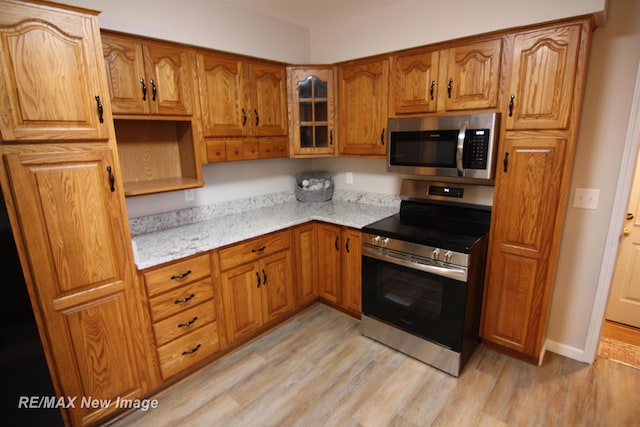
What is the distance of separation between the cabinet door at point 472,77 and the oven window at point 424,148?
0.21m

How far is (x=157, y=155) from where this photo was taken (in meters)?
2.36

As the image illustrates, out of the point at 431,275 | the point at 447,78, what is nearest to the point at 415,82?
the point at 447,78

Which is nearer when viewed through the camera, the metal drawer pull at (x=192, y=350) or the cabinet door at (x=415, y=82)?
the metal drawer pull at (x=192, y=350)

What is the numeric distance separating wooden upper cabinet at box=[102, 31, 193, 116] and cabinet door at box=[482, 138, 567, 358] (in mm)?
2135

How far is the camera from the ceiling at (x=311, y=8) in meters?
2.58

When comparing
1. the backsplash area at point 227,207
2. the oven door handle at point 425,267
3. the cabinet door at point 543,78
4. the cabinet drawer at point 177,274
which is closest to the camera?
the cabinet door at point 543,78

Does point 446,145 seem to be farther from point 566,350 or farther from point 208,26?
point 208,26

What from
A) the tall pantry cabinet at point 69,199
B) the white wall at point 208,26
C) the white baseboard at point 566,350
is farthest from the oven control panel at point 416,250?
the white wall at point 208,26

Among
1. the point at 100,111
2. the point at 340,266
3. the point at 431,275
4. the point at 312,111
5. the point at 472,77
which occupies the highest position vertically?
the point at 472,77

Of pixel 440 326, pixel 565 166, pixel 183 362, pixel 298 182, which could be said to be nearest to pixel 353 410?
pixel 440 326

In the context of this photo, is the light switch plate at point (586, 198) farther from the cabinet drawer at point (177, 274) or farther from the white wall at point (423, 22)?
the cabinet drawer at point (177, 274)

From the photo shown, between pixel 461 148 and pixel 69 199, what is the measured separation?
87.7 inches

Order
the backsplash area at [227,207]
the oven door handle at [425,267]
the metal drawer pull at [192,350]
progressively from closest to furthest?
the oven door handle at [425,267], the metal drawer pull at [192,350], the backsplash area at [227,207]

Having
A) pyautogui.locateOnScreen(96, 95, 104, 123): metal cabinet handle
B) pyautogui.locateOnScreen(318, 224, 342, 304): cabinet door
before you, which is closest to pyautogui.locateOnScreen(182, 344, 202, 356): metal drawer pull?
pyautogui.locateOnScreen(318, 224, 342, 304): cabinet door
